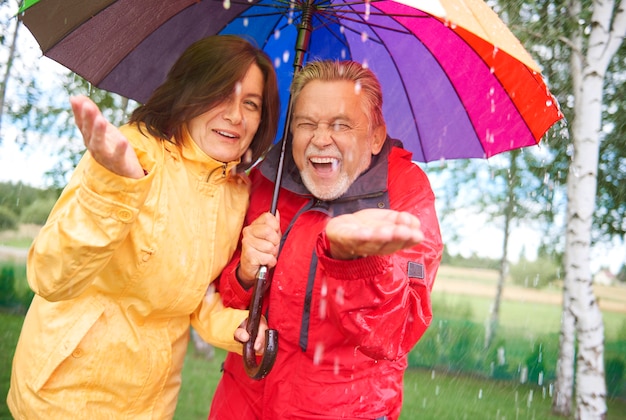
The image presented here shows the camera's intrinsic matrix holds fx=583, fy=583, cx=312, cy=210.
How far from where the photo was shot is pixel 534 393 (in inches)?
427

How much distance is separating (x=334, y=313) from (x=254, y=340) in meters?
0.58

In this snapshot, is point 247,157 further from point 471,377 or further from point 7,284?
point 7,284

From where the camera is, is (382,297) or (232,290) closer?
(382,297)

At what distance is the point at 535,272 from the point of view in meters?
12.3

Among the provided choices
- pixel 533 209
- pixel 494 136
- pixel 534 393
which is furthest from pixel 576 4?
pixel 534 393

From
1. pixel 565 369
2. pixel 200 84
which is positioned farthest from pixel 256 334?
pixel 565 369

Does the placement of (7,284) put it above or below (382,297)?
below

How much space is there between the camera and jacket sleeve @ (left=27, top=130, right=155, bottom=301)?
2.02 meters

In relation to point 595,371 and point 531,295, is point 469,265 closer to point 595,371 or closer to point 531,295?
point 531,295

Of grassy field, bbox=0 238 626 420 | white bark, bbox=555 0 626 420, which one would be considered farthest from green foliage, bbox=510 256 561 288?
white bark, bbox=555 0 626 420

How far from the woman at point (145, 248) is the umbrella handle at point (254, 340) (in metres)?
0.12

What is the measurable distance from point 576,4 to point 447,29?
6115mm

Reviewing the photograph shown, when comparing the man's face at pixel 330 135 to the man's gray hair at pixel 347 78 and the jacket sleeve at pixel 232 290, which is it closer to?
the man's gray hair at pixel 347 78

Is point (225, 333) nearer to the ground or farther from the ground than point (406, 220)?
nearer to the ground
